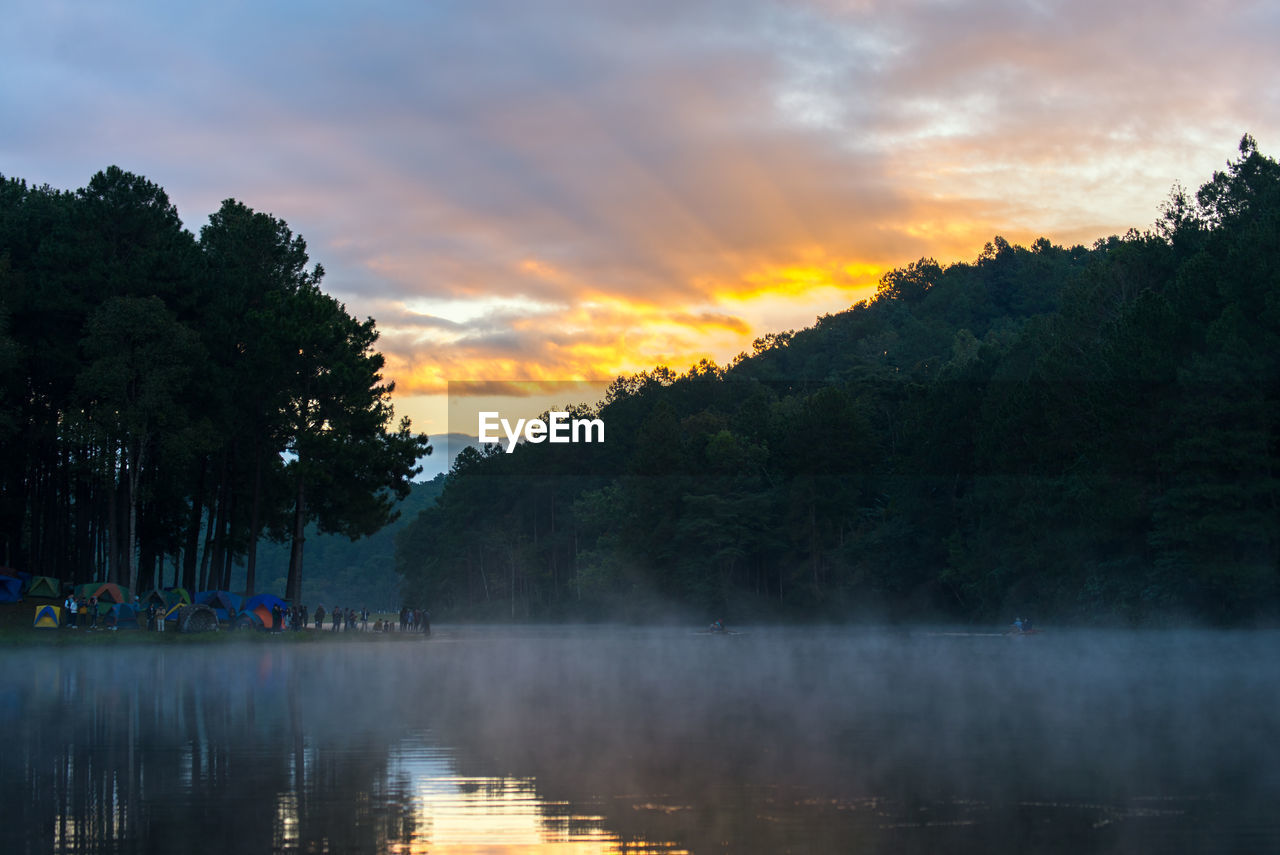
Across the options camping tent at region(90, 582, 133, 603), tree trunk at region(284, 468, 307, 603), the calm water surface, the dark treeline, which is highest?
the dark treeline

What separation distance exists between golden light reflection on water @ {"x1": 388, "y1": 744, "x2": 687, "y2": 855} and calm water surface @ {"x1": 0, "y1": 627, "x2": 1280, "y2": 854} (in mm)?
43

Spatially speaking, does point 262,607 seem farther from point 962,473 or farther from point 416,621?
point 962,473

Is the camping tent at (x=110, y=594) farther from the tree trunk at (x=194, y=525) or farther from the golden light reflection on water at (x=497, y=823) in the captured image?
the golden light reflection on water at (x=497, y=823)

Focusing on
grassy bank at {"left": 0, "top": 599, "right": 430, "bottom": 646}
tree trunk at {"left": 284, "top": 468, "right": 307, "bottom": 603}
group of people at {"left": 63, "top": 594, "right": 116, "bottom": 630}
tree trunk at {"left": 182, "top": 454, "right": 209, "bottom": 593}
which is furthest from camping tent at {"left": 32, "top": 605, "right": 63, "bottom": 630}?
tree trunk at {"left": 182, "top": 454, "right": 209, "bottom": 593}

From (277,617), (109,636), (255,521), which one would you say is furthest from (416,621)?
(109,636)

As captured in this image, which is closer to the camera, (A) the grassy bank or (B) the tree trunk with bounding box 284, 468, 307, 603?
(A) the grassy bank

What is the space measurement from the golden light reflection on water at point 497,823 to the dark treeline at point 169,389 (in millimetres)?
44495

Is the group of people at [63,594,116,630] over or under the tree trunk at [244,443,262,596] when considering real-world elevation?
under

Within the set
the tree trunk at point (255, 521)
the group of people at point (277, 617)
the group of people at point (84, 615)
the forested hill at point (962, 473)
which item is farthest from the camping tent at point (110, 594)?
the forested hill at point (962, 473)

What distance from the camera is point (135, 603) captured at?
185ft

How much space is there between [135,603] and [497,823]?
48941mm

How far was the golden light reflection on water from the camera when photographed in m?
11.2

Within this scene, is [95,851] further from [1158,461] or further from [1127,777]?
[1158,461]

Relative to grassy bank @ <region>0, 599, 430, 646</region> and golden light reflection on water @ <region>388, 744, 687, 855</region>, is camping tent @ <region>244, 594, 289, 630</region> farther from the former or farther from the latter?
golden light reflection on water @ <region>388, 744, 687, 855</region>
